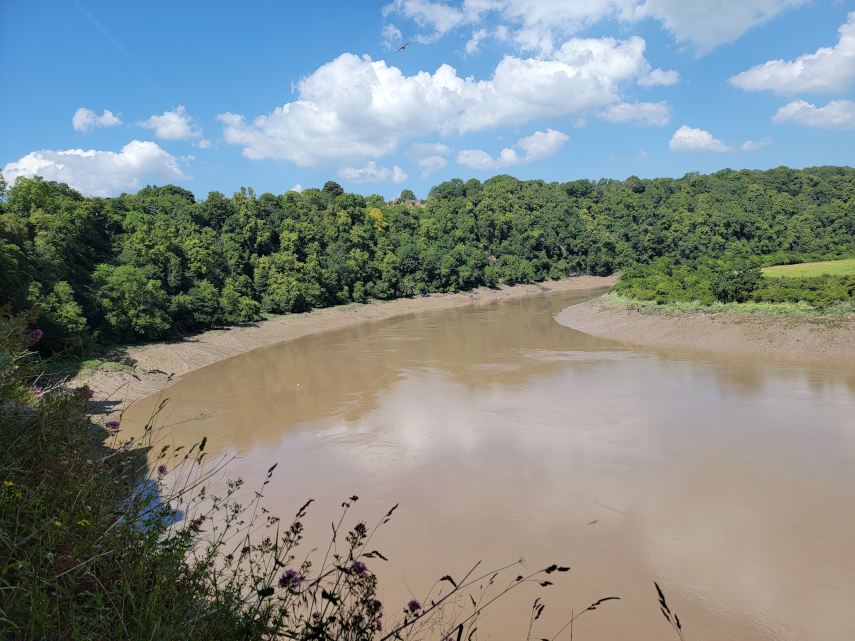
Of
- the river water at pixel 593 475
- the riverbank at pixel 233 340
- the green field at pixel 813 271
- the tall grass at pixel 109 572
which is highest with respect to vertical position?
the tall grass at pixel 109 572

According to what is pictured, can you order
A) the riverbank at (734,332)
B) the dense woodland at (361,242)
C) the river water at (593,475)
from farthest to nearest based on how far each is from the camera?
the dense woodland at (361,242)
the riverbank at (734,332)
the river water at (593,475)

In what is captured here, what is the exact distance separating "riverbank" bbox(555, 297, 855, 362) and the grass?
0.10m

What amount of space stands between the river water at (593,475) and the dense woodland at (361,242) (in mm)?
6199

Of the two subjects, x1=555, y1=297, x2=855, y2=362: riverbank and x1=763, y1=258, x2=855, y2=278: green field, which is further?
x1=763, y1=258, x2=855, y2=278: green field

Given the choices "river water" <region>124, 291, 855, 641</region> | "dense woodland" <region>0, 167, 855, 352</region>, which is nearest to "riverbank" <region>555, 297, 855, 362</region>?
"river water" <region>124, 291, 855, 641</region>

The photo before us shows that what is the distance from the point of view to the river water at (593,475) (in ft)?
21.2

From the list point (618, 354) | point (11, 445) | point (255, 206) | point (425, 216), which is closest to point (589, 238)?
point (425, 216)

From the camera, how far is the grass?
66.0 feet

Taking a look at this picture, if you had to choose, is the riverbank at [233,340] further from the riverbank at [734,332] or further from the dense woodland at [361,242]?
the riverbank at [734,332]

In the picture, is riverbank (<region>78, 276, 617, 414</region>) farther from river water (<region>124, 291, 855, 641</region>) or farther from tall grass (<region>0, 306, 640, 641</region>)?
tall grass (<region>0, 306, 640, 641</region>)

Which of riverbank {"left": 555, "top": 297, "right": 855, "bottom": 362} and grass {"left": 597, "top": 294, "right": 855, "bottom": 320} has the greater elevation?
grass {"left": 597, "top": 294, "right": 855, "bottom": 320}

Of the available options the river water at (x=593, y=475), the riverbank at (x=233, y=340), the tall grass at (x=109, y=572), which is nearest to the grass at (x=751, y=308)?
the river water at (x=593, y=475)

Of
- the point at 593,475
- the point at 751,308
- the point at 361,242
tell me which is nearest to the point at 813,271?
the point at 751,308

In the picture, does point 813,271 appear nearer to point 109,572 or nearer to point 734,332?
point 734,332
